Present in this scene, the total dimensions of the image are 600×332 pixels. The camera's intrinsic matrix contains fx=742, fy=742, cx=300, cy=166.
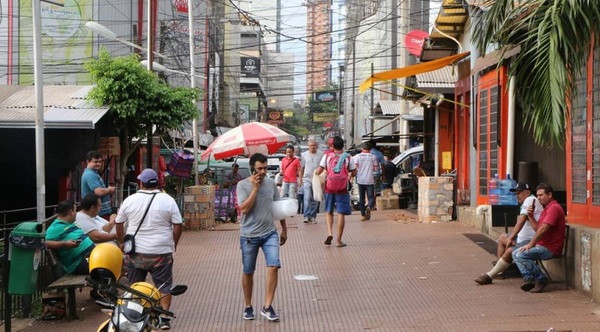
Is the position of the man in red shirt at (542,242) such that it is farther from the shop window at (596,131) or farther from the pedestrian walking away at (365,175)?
the pedestrian walking away at (365,175)

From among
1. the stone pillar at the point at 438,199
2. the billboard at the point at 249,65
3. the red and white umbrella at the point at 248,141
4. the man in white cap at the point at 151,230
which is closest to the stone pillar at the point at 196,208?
the red and white umbrella at the point at 248,141

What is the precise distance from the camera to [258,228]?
755 centimetres

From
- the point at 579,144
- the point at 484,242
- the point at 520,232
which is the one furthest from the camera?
the point at 484,242

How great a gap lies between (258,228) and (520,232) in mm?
3382

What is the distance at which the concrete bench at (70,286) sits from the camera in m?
7.61

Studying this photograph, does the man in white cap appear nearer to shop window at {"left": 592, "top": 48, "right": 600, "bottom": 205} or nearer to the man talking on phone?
the man talking on phone

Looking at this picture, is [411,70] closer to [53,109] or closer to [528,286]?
[53,109]

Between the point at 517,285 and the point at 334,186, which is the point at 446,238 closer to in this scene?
the point at 334,186

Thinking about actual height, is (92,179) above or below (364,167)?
below

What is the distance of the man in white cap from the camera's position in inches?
278

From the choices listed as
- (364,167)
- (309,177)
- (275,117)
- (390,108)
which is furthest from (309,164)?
(275,117)

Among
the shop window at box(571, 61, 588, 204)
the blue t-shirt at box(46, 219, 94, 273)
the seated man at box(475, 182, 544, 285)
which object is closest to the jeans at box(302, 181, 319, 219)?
the shop window at box(571, 61, 588, 204)

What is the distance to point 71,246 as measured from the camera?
7.95m

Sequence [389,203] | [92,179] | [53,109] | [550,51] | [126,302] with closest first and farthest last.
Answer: [126,302] < [550,51] < [92,179] < [53,109] < [389,203]
